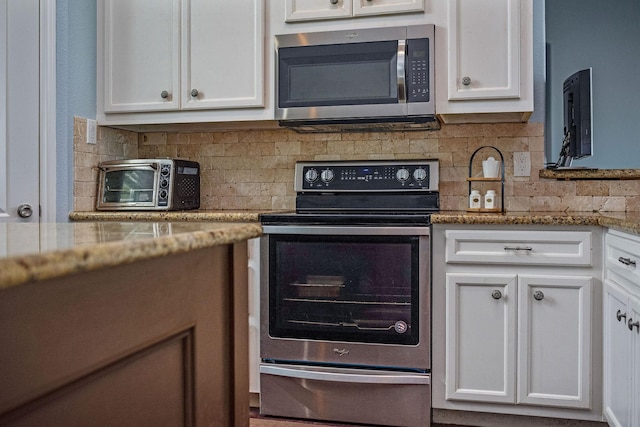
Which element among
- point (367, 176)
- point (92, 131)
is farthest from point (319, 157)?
point (92, 131)

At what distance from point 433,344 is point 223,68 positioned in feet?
5.20

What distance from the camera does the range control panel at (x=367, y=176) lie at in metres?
2.87

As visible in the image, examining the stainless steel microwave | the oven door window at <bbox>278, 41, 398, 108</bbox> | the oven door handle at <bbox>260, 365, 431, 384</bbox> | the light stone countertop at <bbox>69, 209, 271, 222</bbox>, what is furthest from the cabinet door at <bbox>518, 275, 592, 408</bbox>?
the light stone countertop at <bbox>69, 209, 271, 222</bbox>

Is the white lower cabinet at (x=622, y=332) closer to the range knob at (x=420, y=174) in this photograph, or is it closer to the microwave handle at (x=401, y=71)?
the range knob at (x=420, y=174)

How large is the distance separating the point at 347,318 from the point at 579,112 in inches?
57.6

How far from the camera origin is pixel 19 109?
2598mm

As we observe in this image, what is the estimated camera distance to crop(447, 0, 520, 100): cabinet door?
2.54m

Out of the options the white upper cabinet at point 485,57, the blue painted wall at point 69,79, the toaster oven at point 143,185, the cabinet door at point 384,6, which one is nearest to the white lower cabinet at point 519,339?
the white upper cabinet at point 485,57

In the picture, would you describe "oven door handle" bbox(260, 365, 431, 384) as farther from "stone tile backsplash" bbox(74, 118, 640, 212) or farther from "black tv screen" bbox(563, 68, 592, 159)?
"black tv screen" bbox(563, 68, 592, 159)

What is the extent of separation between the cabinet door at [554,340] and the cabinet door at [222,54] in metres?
1.49

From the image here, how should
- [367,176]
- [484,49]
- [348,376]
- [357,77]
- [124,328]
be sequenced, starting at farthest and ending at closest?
[367,176]
[357,77]
[484,49]
[348,376]
[124,328]

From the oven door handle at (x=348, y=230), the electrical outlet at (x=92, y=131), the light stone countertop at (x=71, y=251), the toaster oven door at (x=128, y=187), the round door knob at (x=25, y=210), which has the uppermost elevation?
the electrical outlet at (x=92, y=131)

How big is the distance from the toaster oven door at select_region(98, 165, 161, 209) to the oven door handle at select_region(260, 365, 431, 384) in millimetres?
1007

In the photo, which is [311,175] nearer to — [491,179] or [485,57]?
[491,179]
